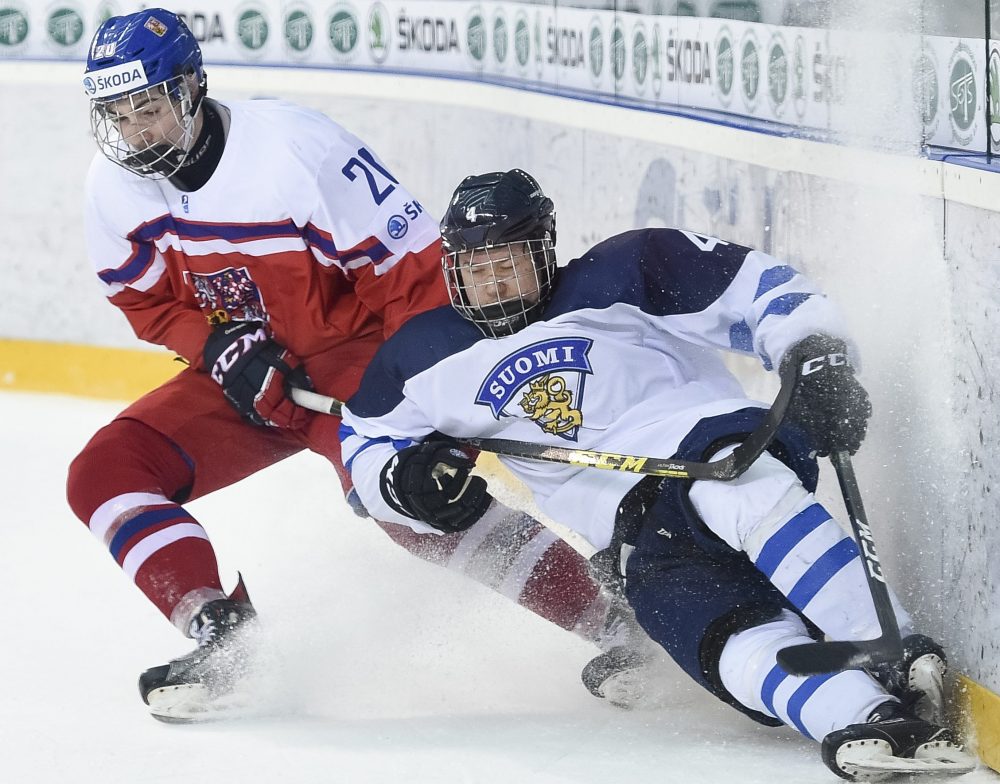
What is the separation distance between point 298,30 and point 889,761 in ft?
13.0

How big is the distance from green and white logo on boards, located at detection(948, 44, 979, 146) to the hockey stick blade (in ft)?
2.61

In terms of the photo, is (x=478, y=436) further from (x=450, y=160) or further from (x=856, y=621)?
(x=450, y=160)

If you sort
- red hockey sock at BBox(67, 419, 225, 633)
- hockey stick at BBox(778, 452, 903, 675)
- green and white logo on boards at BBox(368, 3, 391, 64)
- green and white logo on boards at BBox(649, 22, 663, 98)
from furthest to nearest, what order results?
green and white logo on boards at BBox(368, 3, 391, 64) → green and white logo on boards at BBox(649, 22, 663, 98) → red hockey sock at BBox(67, 419, 225, 633) → hockey stick at BBox(778, 452, 903, 675)

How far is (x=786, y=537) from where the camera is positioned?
2.28 metres

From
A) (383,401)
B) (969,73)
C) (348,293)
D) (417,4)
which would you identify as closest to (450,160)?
(417,4)

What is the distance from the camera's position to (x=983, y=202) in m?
2.26

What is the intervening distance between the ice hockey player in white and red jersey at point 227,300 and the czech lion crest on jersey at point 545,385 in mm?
475

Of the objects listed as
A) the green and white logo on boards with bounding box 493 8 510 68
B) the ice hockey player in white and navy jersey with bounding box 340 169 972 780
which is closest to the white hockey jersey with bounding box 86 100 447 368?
the ice hockey player in white and navy jersey with bounding box 340 169 972 780

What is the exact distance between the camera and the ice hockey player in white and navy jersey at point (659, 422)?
2285 millimetres

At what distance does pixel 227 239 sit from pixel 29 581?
1.20 m

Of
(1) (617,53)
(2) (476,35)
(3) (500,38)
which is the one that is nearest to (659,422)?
(1) (617,53)

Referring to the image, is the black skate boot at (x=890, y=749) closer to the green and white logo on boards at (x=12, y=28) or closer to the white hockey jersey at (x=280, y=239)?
the white hockey jersey at (x=280, y=239)

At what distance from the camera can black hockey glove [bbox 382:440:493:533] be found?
2645 mm

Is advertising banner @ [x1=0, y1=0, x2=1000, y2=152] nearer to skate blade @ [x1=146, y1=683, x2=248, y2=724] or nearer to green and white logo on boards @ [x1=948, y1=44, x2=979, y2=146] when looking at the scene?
green and white logo on boards @ [x1=948, y1=44, x2=979, y2=146]
